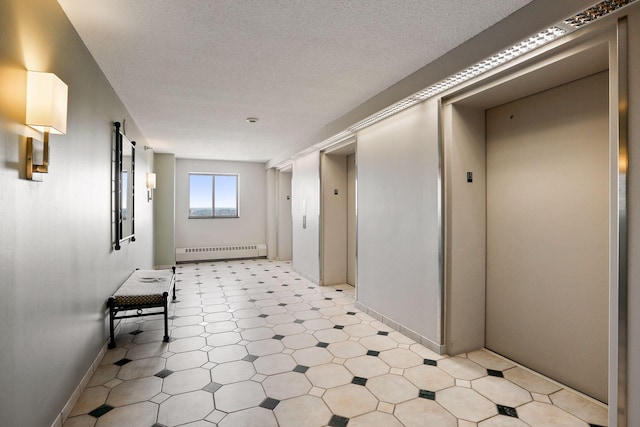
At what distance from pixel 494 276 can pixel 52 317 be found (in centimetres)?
373

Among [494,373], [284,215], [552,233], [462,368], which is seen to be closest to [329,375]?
[462,368]

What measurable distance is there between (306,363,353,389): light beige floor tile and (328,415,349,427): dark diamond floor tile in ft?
1.32

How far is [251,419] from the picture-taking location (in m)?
2.26

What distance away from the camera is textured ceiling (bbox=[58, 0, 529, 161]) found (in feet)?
7.26

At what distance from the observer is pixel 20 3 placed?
1.73 metres

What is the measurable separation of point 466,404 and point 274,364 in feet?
5.49

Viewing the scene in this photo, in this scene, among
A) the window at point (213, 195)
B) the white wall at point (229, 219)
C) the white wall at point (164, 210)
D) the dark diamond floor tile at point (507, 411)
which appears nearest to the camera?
the dark diamond floor tile at point (507, 411)

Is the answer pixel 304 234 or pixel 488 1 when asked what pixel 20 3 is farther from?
pixel 304 234

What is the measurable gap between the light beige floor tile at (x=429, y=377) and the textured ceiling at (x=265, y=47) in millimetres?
2860

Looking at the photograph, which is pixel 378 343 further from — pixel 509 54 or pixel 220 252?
pixel 220 252

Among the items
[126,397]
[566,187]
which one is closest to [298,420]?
[126,397]

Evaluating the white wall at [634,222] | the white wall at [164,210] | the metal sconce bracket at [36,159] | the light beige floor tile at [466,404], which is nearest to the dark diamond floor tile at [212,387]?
the light beige floor tile at [466,404]

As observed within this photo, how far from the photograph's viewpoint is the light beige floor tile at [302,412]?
2229 mm

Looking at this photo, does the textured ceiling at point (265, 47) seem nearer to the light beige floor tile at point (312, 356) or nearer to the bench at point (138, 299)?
the bench at point (138, 299)
